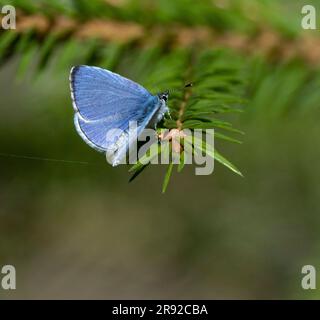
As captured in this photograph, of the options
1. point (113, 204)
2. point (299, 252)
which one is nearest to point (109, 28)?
point (113, 204)

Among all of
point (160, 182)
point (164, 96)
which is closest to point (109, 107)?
point (164, 96)

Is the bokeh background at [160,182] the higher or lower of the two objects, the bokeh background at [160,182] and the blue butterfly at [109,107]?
the higher

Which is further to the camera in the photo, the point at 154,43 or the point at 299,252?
the point at 299,252

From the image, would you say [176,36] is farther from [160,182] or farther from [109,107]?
[160,182]

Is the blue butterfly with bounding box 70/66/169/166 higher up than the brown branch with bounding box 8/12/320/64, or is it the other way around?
the brown branch with bounding box 8/12/320/64

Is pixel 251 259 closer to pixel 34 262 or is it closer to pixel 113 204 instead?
pixel 113 204
